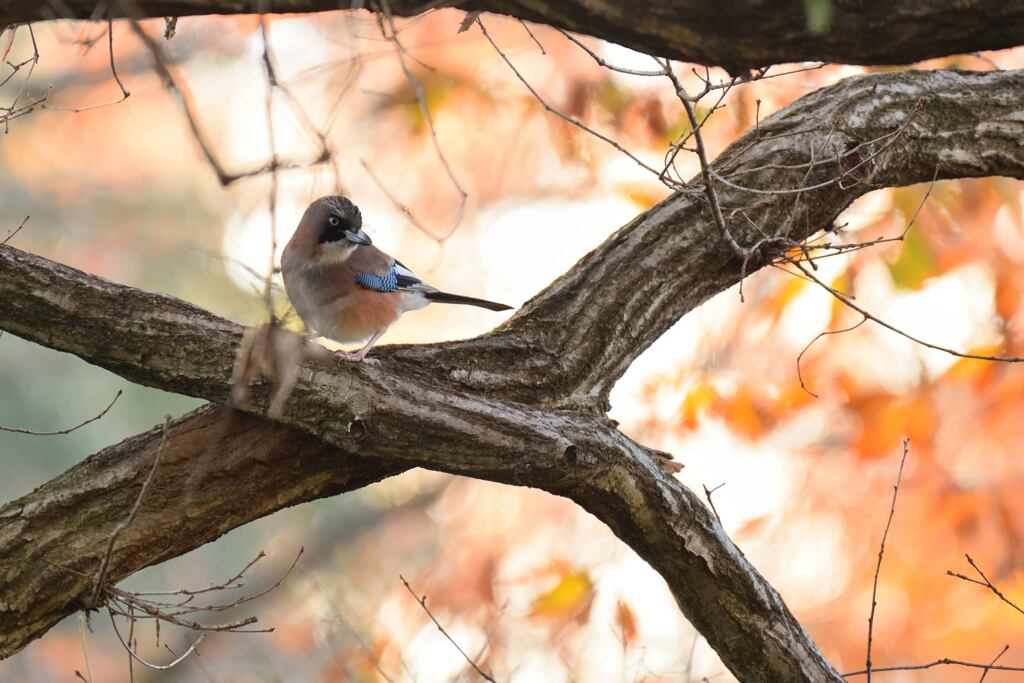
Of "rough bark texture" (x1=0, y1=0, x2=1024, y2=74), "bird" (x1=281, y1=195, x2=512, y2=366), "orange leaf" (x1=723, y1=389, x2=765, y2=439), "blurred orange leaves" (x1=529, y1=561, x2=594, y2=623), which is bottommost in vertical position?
"rough bark texture" (x1=0, y1=0, x2=1024, y2=74)

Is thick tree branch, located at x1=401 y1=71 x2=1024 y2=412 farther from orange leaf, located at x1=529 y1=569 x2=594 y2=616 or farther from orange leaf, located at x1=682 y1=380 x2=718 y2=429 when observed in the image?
orange leaf, located at x1=529 y1=569 x2=594 y2=616

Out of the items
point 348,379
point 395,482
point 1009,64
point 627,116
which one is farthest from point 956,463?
point 395,482

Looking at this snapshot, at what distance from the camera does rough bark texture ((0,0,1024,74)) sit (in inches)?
80.3

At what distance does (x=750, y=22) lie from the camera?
2.06m

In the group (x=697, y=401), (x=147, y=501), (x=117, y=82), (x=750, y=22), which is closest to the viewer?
(x=750, y=22)

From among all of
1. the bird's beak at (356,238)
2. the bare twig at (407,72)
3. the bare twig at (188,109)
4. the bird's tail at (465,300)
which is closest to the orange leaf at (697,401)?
the bird's tail at (465,300)

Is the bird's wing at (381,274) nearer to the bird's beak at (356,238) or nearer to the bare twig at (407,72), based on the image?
the bird's beak at (356,238)

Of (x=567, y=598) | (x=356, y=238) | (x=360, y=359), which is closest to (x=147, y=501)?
(x=360, y=359)

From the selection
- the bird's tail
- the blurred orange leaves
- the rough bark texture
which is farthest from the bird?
the blurred orange leaves

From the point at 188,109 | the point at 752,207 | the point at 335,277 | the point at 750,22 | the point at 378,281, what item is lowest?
the point at 188,109

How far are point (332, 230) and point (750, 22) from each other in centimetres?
238

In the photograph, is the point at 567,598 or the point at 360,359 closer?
the point at 360,359

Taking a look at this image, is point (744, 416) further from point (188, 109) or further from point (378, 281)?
point (188, 109)

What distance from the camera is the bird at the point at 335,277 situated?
4012 millimetres
